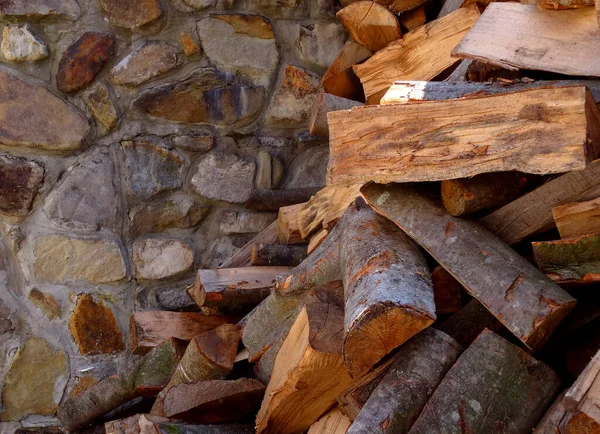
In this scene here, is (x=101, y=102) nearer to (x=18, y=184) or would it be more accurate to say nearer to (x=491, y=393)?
(x=18, y=184)

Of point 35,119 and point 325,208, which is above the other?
point 35,119

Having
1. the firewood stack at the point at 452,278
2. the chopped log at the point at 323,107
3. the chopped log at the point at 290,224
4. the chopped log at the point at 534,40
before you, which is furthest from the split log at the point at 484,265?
the chopped log at the point at 323,107

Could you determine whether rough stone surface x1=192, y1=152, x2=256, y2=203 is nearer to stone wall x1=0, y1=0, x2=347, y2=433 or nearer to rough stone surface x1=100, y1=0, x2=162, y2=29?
stone wall x1=0, y1=0, x2=347, y2=433

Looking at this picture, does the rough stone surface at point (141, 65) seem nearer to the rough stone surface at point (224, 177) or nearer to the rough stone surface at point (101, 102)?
the rough stone surface at point (101, 102)

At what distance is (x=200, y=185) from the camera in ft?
10.3

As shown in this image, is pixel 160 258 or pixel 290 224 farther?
pixel 160 258

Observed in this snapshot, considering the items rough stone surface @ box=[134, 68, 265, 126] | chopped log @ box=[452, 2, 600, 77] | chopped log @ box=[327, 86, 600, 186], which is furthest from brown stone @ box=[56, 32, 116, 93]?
chopped log @ box=[452, 2, 600, 77]

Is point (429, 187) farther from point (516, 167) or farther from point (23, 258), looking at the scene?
point (23, 258)

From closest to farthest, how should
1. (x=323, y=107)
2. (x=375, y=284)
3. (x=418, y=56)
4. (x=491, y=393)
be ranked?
(x=491, y=393), (x=375, y=284), (x=418, y=56), (x=323, y=107)

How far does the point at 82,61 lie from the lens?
302 cm

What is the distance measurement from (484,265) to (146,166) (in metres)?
1.71

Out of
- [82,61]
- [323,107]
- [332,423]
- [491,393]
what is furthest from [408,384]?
[82,61]

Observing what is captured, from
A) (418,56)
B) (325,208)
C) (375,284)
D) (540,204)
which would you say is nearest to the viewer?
(375,284)

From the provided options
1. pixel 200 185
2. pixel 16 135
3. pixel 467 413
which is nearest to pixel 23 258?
pixel 16 135
